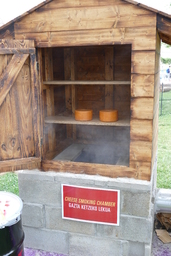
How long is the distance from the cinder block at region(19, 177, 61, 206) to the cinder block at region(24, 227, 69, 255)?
361 mm

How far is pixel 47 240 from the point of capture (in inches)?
120

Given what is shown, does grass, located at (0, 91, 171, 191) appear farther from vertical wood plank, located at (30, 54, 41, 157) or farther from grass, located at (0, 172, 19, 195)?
vertical wood plank, located at (30, 54, 41, 157)

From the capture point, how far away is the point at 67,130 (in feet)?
12.5

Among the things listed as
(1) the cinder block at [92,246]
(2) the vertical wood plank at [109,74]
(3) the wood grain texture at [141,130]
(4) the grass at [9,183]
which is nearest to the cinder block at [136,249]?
(1) the cinder block at [92,246]

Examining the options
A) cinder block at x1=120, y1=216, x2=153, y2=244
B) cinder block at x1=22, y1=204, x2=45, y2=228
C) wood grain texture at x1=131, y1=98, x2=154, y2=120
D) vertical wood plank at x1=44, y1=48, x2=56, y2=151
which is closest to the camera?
wood grain texture at x1=131, y1=98, x2=154, y2=120

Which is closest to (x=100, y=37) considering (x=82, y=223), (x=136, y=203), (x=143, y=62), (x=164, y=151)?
(x=143, y=62)

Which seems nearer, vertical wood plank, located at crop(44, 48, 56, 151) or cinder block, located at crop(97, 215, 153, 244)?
cinder block, located at crop(97, 215, 153, 244)

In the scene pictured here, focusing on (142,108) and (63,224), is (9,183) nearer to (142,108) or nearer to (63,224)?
(63,224)

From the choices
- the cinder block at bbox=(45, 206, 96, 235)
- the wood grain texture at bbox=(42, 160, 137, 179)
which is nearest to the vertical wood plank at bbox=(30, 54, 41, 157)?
the wood grain texture at bbox=(42, 160, 137, 179)

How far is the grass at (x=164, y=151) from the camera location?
4876 mm

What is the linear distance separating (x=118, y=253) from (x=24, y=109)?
5.74 feet

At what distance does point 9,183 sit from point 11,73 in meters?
2.97

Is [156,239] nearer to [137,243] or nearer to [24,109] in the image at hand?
[137,243]

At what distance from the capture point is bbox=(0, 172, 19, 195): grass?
182 inches
